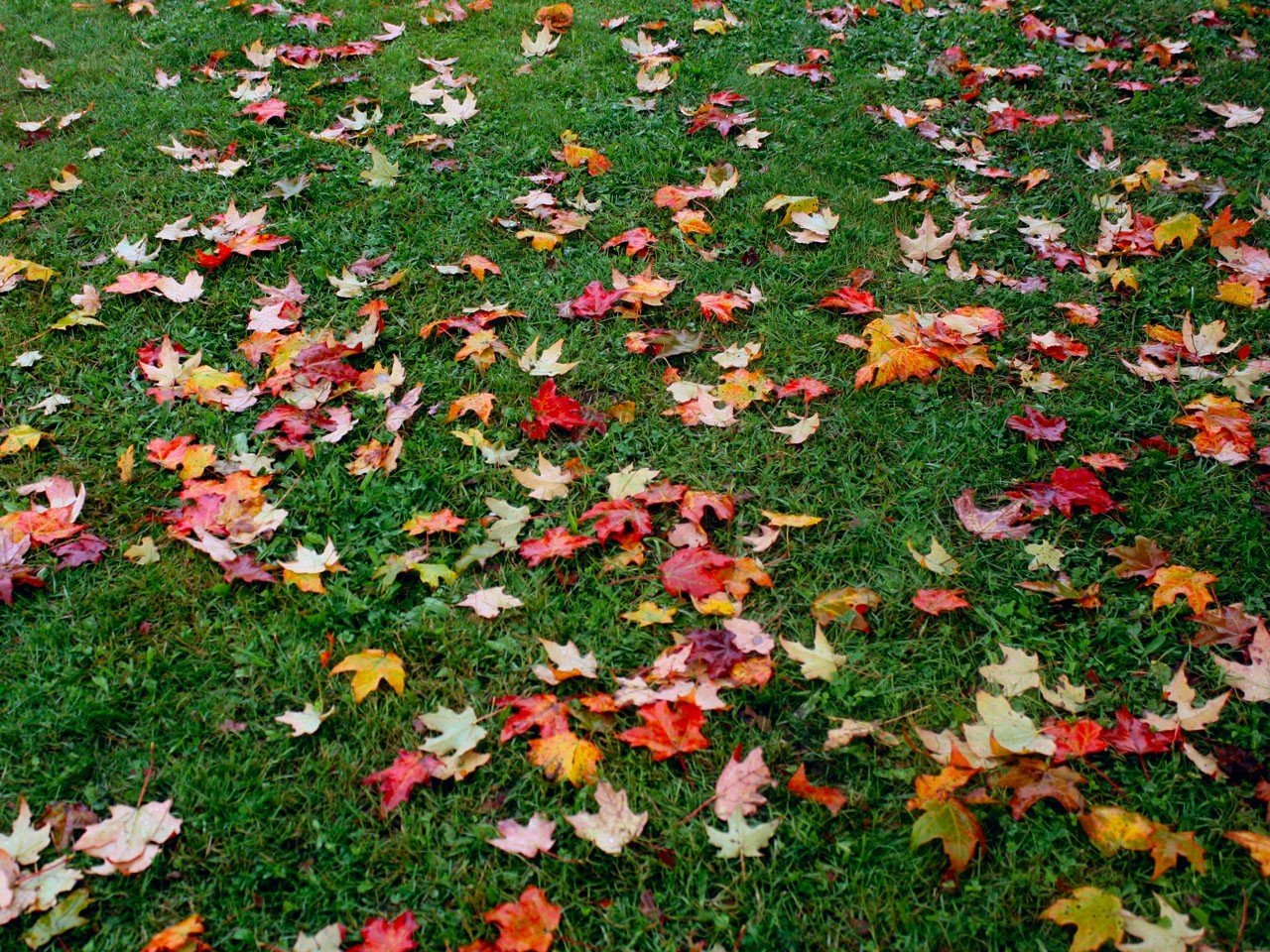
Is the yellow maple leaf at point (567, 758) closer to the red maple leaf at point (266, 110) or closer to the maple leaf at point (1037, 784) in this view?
the maple leaf at point (1037, 784)

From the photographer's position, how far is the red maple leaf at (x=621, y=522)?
8.72ft

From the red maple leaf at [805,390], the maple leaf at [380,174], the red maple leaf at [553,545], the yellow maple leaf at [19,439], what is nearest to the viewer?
the red maple leaf at [553,545]

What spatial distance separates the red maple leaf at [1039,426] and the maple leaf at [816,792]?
57.6 inches

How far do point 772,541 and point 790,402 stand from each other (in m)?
0.64

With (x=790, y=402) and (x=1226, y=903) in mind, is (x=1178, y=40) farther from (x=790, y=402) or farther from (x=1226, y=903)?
(x=1226, y=903)

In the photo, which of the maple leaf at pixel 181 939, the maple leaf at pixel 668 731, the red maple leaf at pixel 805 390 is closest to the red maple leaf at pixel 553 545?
the maple leaf at pixel 668 731

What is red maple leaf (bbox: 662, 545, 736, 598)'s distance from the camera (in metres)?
2.53

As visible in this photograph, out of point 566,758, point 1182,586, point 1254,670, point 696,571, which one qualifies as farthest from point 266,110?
point 1254,670

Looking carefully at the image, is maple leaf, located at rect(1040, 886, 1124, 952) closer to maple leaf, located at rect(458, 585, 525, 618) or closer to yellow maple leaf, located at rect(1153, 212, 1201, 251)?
maple leaf, located at rect(458, 585, 525, 618)

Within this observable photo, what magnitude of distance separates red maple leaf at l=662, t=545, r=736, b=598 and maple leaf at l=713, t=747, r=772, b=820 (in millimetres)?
504

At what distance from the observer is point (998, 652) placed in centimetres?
242

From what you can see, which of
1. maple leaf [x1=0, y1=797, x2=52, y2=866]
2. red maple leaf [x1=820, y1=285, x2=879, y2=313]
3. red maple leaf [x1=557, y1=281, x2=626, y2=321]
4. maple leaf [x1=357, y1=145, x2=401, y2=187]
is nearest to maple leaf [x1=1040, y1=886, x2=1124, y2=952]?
red maple leaf [x1=820, y1=285, x2=879, y2=313]

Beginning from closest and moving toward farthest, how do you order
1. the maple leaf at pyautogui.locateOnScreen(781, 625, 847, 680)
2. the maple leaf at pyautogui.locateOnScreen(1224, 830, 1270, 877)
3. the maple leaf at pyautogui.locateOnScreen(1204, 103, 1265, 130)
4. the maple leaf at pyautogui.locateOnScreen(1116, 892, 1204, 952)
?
the maple leaf at pyautogui.locateOnScreen(1116, 892, 1204, 952), the maple leaf at pyautogui.locateOnScreen(1224, 830, 1270, 877), the maple leaf at pyautogui.locateOnScreen(781, 625, 847, 680), the maple leaf at pyautogui.locateOnScreen(1204, 103, 1265, 130)

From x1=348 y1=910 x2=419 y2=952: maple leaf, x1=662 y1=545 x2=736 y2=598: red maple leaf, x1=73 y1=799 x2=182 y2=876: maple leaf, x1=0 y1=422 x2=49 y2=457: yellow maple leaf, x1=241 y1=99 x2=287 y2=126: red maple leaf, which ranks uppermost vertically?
x1=241 y1=99 x2=287 y2=126: red maple leaf
